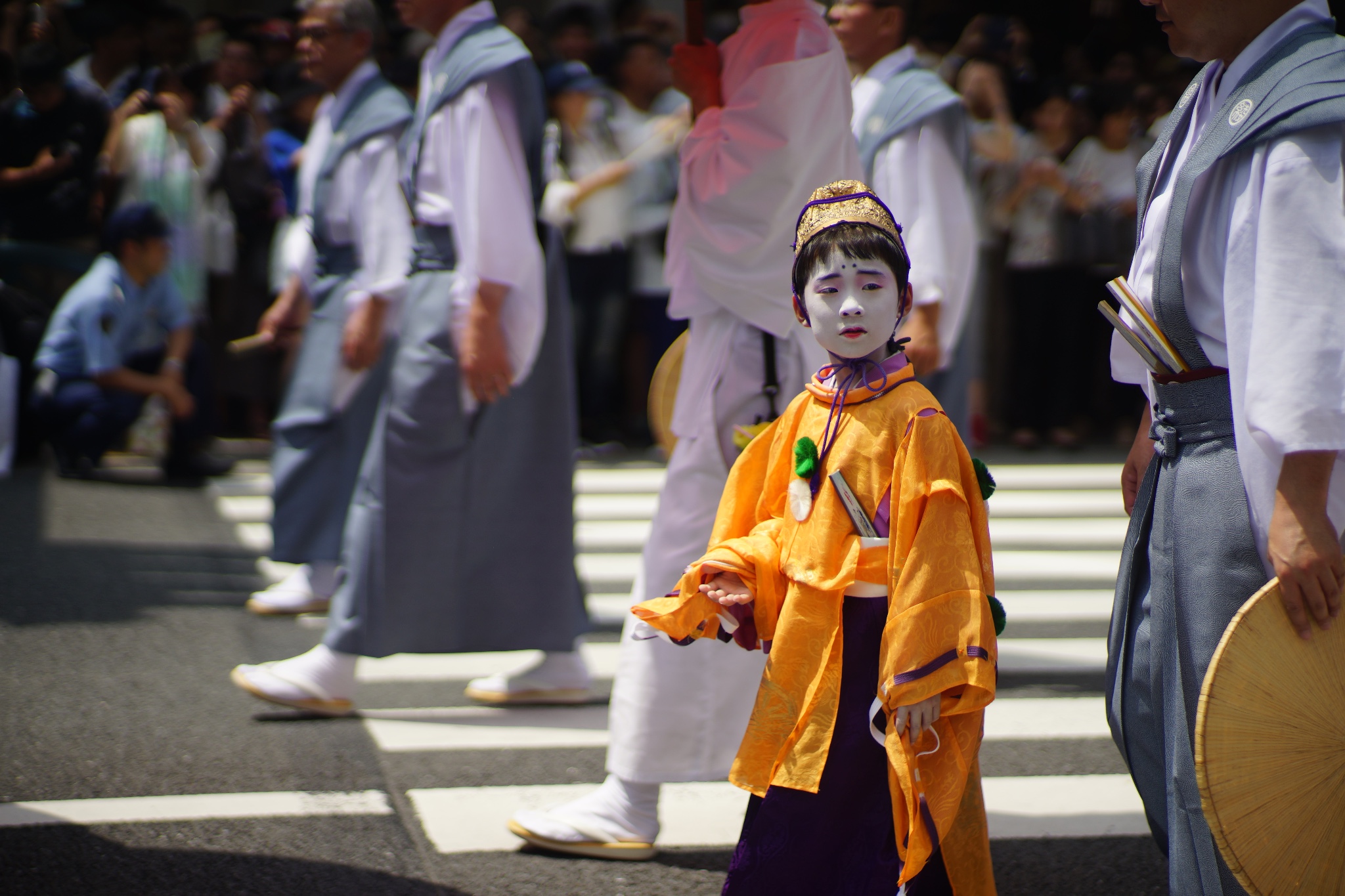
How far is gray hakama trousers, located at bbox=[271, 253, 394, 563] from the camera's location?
223 inches

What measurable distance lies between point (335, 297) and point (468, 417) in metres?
1.30

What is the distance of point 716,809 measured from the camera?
381cm

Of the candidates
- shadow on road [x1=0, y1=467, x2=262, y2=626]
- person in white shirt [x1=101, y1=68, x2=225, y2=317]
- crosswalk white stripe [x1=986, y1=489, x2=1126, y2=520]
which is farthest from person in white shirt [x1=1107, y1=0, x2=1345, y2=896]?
person in white shirt [x1=101, y1=68, x2=225, y2=317]

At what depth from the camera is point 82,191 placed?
30.9 ft

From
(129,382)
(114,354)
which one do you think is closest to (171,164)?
(114,354)

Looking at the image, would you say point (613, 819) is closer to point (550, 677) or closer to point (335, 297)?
point (550, 677)

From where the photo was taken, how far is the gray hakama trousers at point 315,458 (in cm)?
568

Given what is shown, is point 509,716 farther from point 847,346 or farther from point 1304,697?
point 1304,697

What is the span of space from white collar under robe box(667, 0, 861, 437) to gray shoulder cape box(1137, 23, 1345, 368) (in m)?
1.08

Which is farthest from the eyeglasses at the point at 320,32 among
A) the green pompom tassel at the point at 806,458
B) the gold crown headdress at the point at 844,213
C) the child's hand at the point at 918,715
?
the child's hand at the point at 918,715

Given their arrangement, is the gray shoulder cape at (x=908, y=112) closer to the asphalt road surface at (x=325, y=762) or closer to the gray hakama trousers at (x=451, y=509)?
the gray hakama trousers at (x=451, y=509)

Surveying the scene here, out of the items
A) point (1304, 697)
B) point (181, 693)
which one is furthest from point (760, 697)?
point (181, 693)

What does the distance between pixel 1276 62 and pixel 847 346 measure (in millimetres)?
785

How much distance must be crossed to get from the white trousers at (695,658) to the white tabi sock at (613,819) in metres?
Result: 0.05
